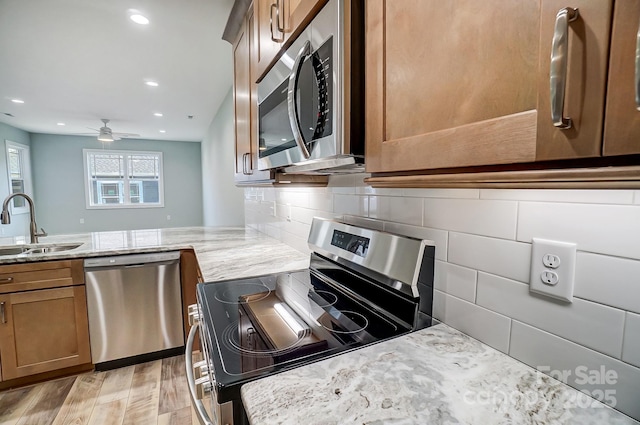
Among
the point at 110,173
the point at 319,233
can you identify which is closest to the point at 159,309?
the point at 319,233

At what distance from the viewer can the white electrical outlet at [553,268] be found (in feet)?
1.98

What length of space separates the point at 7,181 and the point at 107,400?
19.6 ft

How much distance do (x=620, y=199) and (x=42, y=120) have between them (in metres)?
7.59

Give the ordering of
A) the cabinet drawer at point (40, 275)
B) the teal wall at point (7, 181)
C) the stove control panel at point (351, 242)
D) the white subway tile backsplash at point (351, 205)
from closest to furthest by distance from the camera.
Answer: the stove control panel at point (351, 242) → the white subway tile backsplash at point (351, 205) → the cabinet drawer at point (40, 275) → the teal wall at point (7, 181)

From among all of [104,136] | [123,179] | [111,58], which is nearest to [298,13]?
[111,58]

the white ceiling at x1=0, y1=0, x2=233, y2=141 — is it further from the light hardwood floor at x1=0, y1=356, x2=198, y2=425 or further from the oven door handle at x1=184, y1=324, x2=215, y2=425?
the light hardwood floor at x1=0, y1=356, x2=198, y2=425

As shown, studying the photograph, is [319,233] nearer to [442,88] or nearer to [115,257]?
[442,88]

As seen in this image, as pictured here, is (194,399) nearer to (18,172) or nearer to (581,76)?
(581,76)

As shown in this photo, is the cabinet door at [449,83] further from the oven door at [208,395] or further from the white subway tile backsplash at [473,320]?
the oven door at [208,395]

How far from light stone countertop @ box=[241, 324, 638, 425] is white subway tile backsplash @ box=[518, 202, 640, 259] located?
288mm

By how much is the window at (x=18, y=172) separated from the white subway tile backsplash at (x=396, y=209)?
7277 mm

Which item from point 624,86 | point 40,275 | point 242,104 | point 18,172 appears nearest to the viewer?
point 624,86

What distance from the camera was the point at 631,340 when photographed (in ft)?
1.74

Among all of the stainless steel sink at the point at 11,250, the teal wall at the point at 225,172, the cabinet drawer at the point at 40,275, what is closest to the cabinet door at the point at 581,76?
the cabinet drawer at the point at 40,275
